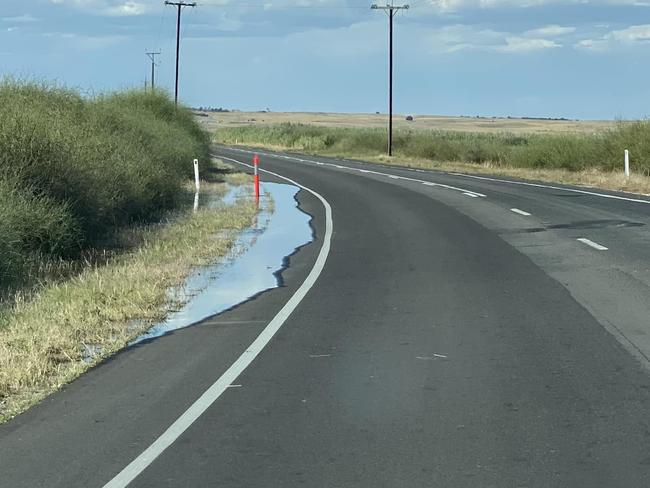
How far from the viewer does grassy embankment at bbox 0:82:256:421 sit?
946 centimetres

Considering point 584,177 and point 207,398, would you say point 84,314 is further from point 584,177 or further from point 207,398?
point 584,177

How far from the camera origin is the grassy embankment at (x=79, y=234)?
9.46m

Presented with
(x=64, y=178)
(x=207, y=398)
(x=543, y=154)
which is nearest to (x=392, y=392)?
(x=207, y=398)

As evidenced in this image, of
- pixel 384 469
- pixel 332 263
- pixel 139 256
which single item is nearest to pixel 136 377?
pixel 384 469

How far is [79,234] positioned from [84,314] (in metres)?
7.03

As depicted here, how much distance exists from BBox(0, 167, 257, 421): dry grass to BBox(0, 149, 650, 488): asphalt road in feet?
1.19

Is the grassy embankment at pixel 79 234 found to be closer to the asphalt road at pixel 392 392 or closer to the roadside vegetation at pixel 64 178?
the roadside vegetation at pixel 64 178

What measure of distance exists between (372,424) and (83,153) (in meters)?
13.8

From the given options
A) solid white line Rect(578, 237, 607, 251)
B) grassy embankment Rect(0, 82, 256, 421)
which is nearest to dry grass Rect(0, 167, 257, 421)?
grassy embankment Rect(0, 82, 256, 421)

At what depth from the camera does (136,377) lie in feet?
27.0

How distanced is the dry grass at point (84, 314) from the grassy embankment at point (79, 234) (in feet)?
0.05

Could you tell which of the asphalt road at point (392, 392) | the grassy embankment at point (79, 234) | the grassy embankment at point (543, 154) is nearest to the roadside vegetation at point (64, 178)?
the grassy embankment at point (79, 234)

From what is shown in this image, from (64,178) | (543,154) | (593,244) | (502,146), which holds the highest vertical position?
(502,146)

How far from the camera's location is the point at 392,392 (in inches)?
298
